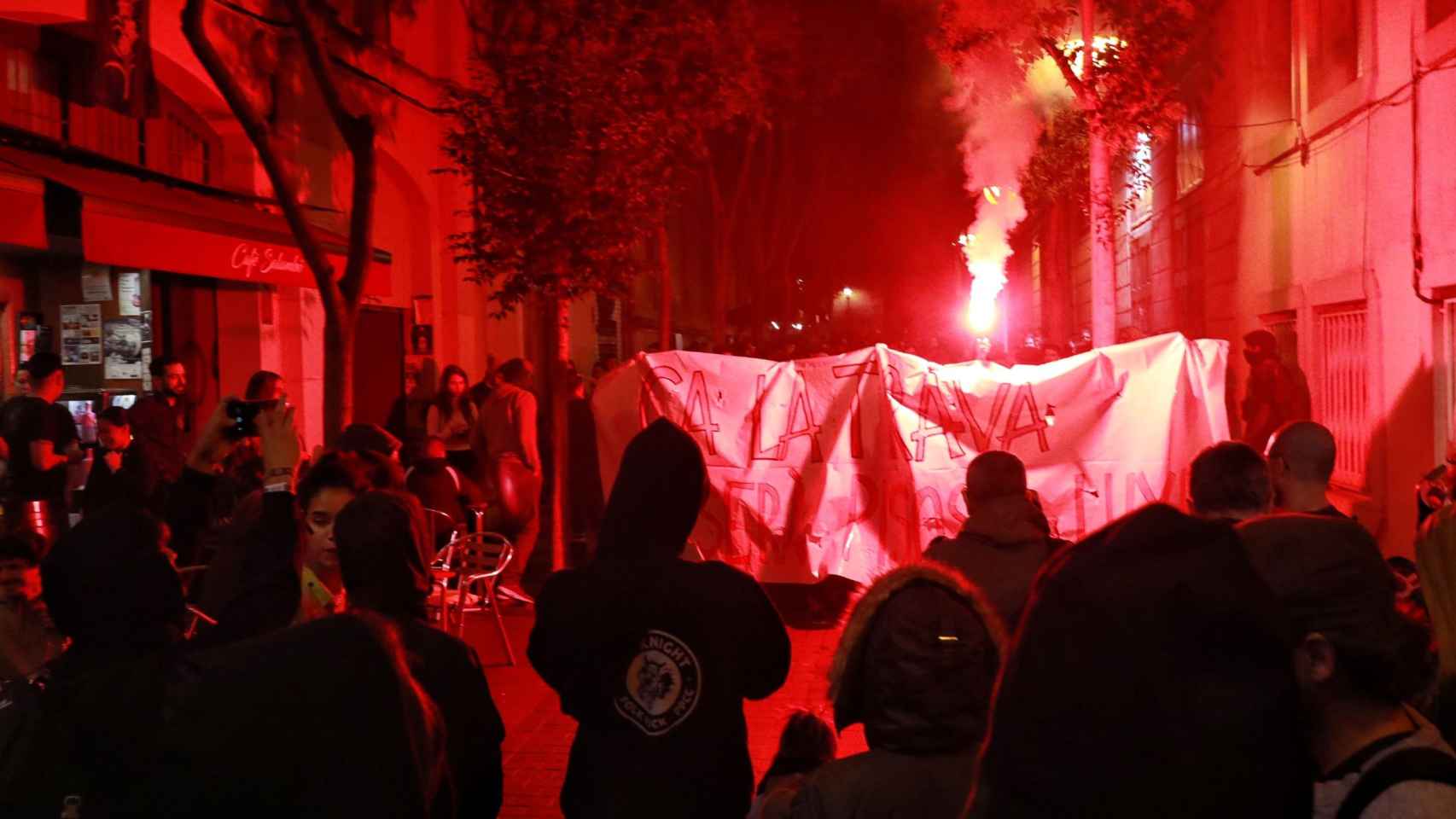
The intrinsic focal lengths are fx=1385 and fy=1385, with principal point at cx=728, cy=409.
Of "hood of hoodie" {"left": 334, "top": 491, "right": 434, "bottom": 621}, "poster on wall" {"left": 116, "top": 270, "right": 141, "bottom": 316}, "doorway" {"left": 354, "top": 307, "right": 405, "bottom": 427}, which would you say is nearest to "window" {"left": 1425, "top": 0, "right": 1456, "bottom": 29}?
"hood of hoodie" {"left": 334, "top": 491, "right": 434, "bottom": 621}

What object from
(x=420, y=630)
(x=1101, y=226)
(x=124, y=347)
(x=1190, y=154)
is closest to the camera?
(x=420, y=630)

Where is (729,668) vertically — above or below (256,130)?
below

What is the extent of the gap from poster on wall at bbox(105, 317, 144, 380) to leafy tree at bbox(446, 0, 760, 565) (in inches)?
149

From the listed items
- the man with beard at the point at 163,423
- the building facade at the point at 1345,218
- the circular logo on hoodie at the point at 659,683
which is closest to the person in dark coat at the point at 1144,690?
A: the circular logo on hoodie at the point at 659,683

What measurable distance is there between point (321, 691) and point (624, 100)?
423 inches

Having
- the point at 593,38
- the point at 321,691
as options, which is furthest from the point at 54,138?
the point at 321,691

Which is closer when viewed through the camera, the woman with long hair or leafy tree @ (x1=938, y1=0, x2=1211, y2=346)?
the woman with long hair

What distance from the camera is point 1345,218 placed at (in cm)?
1355

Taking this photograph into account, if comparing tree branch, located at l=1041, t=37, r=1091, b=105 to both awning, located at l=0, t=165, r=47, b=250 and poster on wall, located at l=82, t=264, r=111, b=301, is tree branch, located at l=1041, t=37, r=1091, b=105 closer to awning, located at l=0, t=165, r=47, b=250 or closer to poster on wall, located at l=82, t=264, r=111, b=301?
poster on wall, located at l=82, t=264, r=111, b=301

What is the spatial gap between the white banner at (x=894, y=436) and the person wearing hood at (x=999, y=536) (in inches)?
186

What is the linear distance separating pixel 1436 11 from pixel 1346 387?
4.02 m

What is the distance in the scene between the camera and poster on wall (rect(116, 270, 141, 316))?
14.3 m

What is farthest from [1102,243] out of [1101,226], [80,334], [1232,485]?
[1232,485]

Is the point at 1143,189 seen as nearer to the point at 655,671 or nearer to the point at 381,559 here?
the point at 655,671
